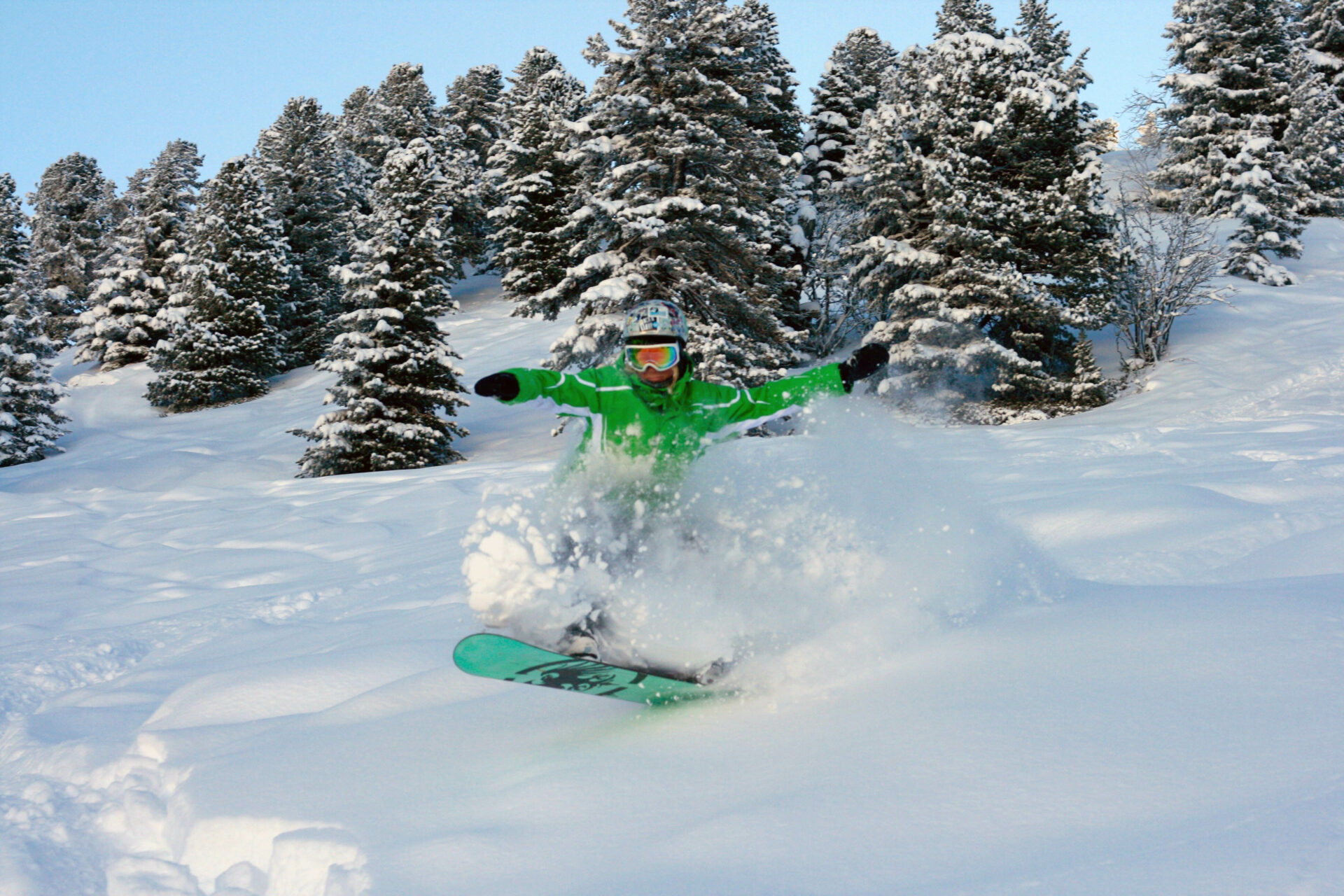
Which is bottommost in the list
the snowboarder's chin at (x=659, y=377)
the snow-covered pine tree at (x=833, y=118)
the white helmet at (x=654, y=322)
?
the snowboarder's chin at (x=659, y=377)

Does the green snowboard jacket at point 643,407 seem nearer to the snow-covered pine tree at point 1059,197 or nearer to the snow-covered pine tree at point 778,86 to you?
the snow-covered pine tree at point 1059,197

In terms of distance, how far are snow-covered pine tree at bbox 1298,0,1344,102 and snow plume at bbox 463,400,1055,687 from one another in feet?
139

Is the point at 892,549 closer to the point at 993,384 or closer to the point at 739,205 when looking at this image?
the point at 739,205

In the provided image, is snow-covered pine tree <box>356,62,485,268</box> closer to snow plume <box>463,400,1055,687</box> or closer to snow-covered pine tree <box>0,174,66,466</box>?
snow-covered pine tree <box>0,174,66,466</box>

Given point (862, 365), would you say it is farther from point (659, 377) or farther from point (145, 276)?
point (145, 276)

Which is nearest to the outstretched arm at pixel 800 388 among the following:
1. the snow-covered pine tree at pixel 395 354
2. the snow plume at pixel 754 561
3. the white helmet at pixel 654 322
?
the snow plume at pixel 754 561

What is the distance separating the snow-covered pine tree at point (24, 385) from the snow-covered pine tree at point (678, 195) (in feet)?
65.7

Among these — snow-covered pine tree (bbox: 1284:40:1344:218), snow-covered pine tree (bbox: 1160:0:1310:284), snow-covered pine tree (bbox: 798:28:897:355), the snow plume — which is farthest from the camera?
snow-covered pine tree (bbox: 1284:40:1344:218)

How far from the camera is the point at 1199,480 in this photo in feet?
21.5

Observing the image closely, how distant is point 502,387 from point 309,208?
4005 cm

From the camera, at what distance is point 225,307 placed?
30.9 meters

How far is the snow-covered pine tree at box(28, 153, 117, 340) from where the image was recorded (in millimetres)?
47594

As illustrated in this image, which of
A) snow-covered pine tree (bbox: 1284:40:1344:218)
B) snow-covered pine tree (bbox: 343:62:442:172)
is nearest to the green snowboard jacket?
snow-covered pine tree (bbox: 1284:40:1344:218)

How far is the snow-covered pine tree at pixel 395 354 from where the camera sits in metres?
19.5
